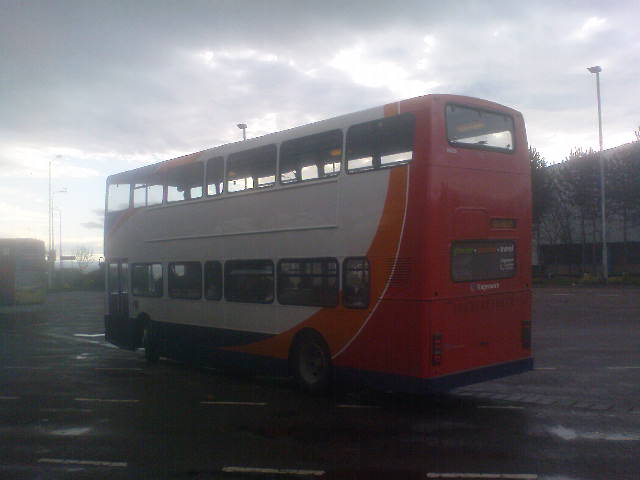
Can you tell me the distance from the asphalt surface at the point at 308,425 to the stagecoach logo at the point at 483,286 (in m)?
1.73

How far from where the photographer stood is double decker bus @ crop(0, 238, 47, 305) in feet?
135

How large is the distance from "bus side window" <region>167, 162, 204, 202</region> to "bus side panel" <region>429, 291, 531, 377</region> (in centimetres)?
668

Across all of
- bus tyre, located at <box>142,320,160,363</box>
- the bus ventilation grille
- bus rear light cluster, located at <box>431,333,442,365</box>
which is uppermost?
the bus ventilation grille

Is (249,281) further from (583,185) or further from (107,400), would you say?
(583,185)

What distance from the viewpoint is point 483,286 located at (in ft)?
33.7

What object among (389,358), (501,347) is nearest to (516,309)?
(501,347)

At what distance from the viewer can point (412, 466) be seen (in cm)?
723

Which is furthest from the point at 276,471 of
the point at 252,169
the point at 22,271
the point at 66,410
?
the point at 22,271

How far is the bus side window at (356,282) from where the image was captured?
10508 millimetres

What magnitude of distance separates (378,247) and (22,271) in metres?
36.6

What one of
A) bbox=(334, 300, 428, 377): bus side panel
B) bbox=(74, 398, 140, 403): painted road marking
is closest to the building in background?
bbox=(334, 300, 428, 377): bus side panel

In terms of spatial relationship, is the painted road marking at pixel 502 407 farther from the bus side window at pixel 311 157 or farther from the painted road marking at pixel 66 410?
the painted road marking at pixel 66 410

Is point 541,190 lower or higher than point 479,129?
higher

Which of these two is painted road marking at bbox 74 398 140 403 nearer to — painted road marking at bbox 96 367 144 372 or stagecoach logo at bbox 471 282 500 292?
painted road marking at bbox 96 367 144 372
